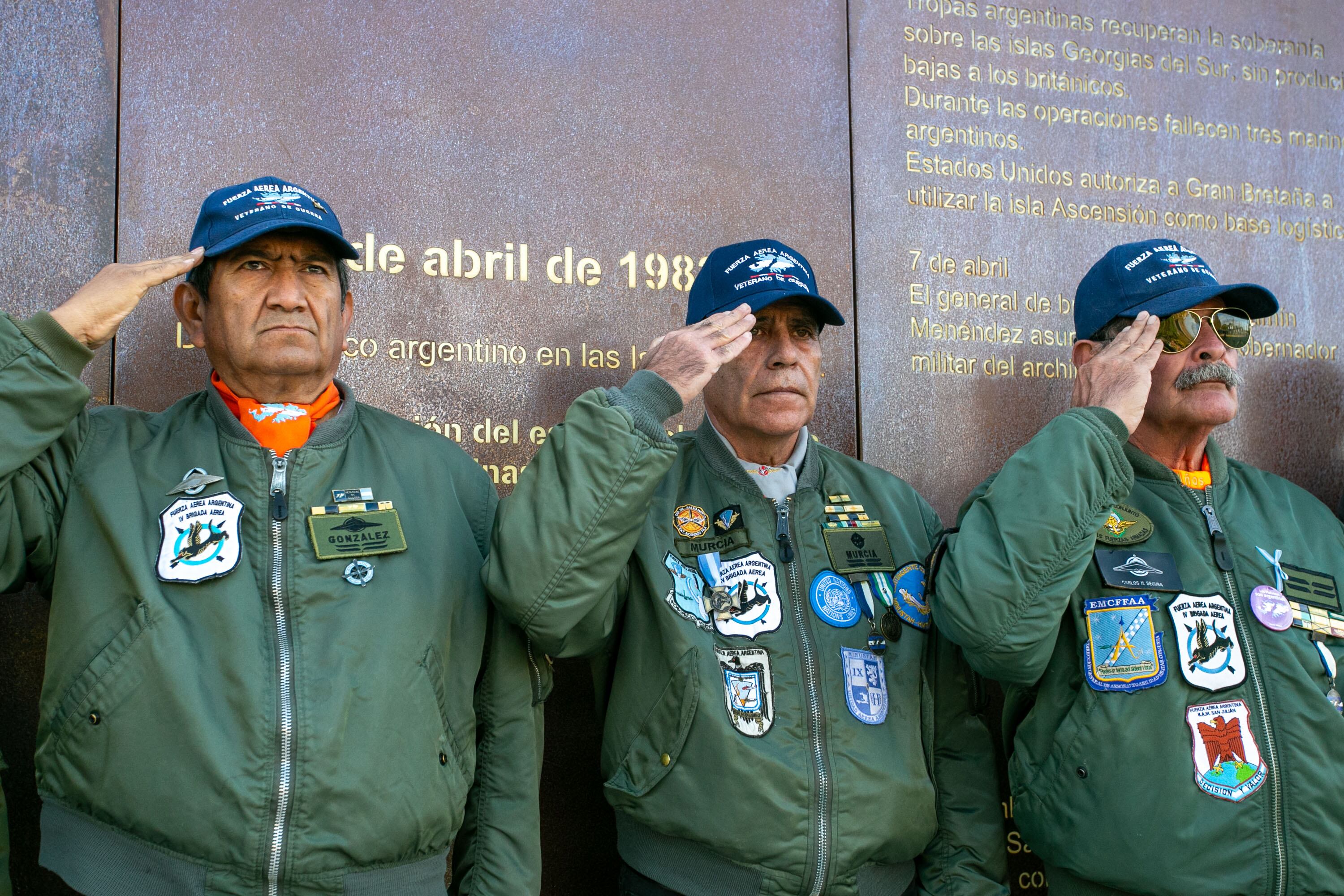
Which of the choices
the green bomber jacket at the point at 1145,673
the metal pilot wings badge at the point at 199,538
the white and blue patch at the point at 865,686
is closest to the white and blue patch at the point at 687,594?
the white and blue patch at the point at 865,686

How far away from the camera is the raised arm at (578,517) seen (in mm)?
2320

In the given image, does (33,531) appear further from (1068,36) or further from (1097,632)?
(1068,36)

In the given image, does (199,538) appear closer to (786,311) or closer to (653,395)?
(653,395)

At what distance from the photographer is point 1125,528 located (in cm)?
277

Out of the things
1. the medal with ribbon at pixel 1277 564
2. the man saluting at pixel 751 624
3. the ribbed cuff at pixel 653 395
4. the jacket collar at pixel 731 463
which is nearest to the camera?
the man saluting at pixel 751 624

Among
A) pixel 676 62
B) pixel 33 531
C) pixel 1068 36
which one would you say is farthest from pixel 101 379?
pixel 1068 36

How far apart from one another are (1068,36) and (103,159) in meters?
3.19

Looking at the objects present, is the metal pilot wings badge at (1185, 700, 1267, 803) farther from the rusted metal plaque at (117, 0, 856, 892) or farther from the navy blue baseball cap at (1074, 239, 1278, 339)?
the rusted metal plaque at (117, 0, 856, 892)

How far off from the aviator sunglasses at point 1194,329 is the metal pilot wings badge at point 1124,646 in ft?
2.32

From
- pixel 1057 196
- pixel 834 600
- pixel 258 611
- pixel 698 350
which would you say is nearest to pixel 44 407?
pixel 258 611

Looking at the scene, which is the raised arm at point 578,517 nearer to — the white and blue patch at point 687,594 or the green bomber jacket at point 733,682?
the green bomber jacket at point 733,682

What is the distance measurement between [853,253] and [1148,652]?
1663mm

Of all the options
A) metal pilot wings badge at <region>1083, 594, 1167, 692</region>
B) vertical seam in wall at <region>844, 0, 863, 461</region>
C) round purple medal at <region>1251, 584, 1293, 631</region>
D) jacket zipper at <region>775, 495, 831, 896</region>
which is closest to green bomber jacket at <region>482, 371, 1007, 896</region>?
jacket zipper at <region>775, 495, 831, 896</region>

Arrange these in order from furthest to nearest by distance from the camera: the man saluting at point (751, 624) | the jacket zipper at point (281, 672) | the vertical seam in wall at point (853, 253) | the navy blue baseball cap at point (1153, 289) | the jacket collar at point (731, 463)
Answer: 1. the vertical seam in wall at point (853, 253)
2. the navy blue baseball cap at point (1153, 289)
3. the jacket collar at point (731, 463)
4. the man saluting at point (751, 624)
5. the jacket zipper at point (281, 672)
